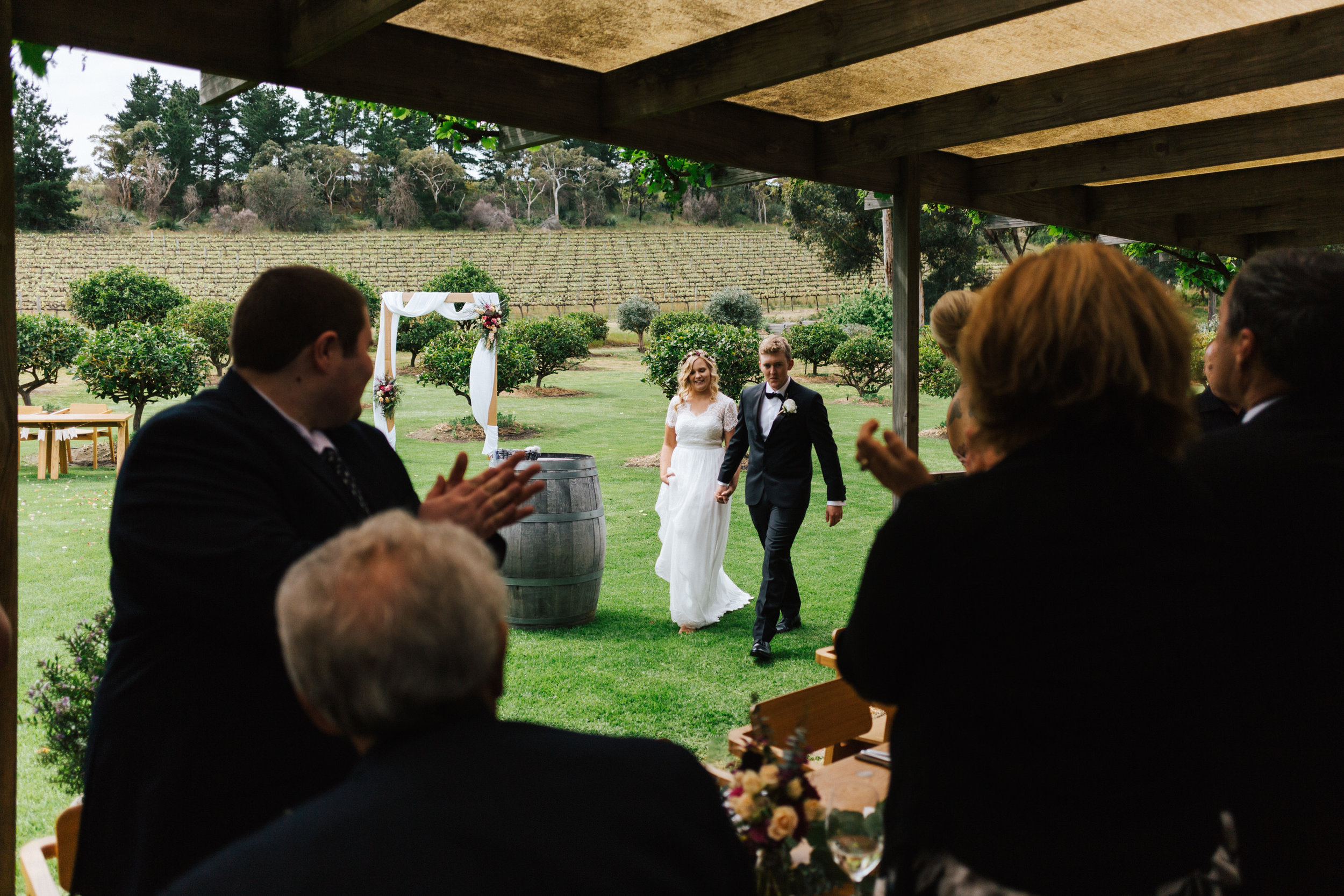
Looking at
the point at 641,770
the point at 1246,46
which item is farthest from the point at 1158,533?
the point at 1246,46

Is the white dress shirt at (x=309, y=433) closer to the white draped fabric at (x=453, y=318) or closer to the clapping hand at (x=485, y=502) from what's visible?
the clapping hand at (x=485, y=502)

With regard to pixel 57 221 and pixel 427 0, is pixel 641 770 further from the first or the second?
pixel 57 221

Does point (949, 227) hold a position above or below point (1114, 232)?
above

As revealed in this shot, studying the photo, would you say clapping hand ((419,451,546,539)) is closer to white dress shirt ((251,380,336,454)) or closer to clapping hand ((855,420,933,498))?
white dress shirt ((251,380,336,454))

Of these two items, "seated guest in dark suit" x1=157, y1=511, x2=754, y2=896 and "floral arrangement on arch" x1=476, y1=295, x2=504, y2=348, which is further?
"floral arrangement on arch" x1=476, y1=295, x2=504, y2=348

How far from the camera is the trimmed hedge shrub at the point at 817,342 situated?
21.5 metres

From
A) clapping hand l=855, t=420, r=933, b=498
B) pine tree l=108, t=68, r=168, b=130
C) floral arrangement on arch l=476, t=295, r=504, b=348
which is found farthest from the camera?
pine tree l=108, t=68, r=168, b=130

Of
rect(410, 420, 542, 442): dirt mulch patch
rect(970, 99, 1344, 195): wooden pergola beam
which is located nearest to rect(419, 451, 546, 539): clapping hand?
rect(970, 99, 1344, 195): wooden pergola beam

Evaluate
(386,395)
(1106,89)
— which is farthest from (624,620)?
(386,395)

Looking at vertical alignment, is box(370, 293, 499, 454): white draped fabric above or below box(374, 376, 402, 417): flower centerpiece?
above

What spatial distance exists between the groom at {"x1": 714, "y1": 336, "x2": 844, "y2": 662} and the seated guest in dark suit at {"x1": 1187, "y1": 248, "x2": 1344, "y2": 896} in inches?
163

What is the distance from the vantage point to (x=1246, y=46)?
323cm

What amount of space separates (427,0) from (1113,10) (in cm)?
215

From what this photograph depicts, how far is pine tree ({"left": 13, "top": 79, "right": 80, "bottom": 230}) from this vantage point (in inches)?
1700
